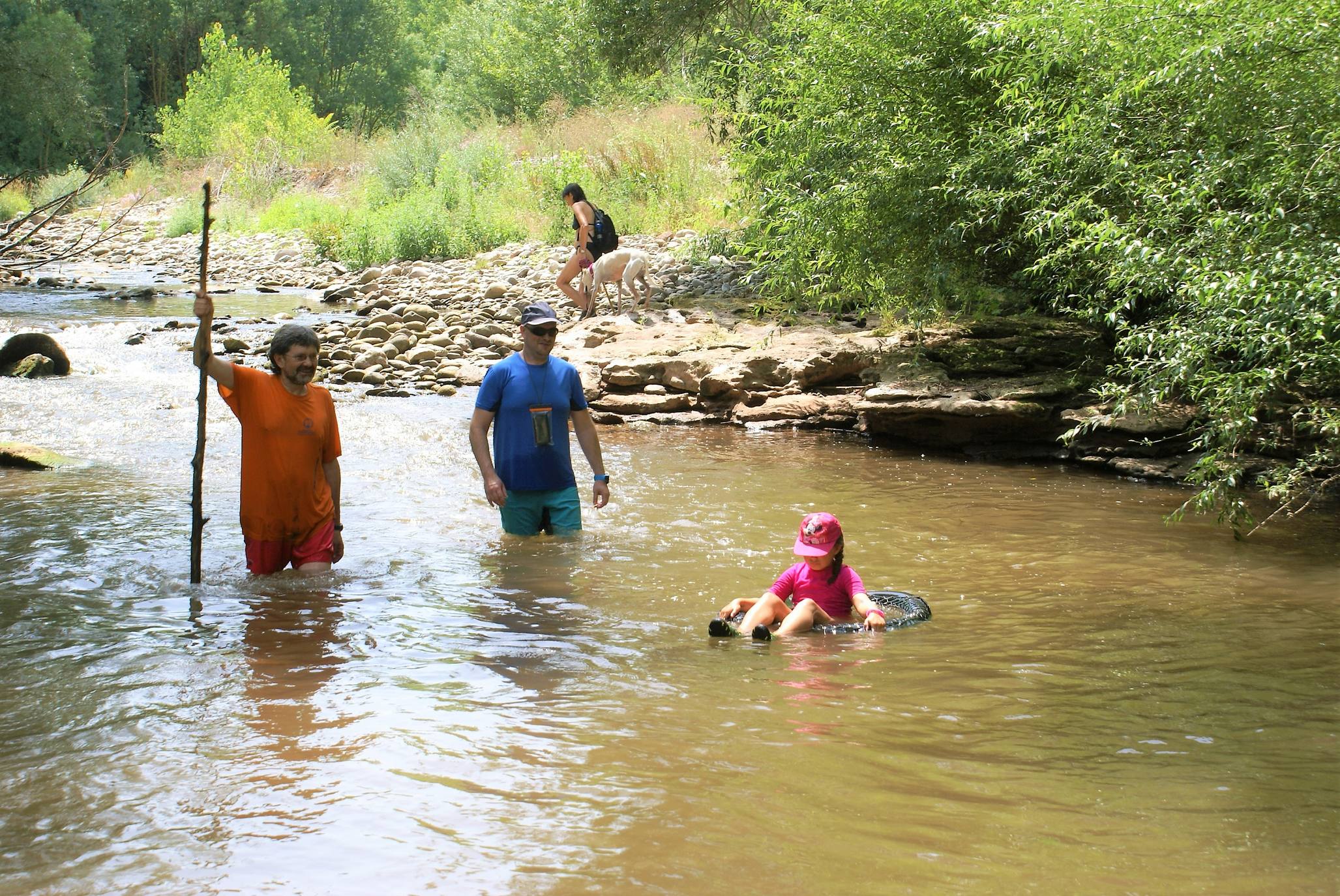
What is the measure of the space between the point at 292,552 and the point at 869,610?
3.14m

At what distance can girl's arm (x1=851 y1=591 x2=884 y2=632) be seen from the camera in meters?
5.71

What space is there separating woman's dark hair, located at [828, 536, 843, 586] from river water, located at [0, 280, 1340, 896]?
513mm

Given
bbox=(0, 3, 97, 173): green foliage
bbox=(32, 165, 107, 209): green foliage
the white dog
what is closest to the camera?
the white dog

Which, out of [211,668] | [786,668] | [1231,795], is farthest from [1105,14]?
[211,668]

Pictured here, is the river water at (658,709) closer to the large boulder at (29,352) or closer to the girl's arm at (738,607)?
the girl's arm at (738,607)

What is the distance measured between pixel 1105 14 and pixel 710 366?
20.6ft

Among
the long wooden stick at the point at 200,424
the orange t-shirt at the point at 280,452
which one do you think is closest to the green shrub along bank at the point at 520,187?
the orange t-shirt at the point at 280,452

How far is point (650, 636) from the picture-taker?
565cm

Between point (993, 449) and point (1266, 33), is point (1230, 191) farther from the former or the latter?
point (993, 449)

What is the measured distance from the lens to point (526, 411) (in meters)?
6.92

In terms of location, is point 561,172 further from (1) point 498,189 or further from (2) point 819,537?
(2) point 819,537

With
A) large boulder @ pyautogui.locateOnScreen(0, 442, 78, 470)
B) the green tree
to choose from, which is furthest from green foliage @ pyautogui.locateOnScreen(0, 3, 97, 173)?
the green tree

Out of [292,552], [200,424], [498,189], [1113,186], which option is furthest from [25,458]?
[498,189]

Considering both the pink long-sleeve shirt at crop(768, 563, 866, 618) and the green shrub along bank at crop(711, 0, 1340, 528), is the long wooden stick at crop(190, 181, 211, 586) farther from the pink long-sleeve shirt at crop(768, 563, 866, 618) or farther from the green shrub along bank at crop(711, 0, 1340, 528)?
the green shrub along bank at crop(711, 0, 1340, 528)
